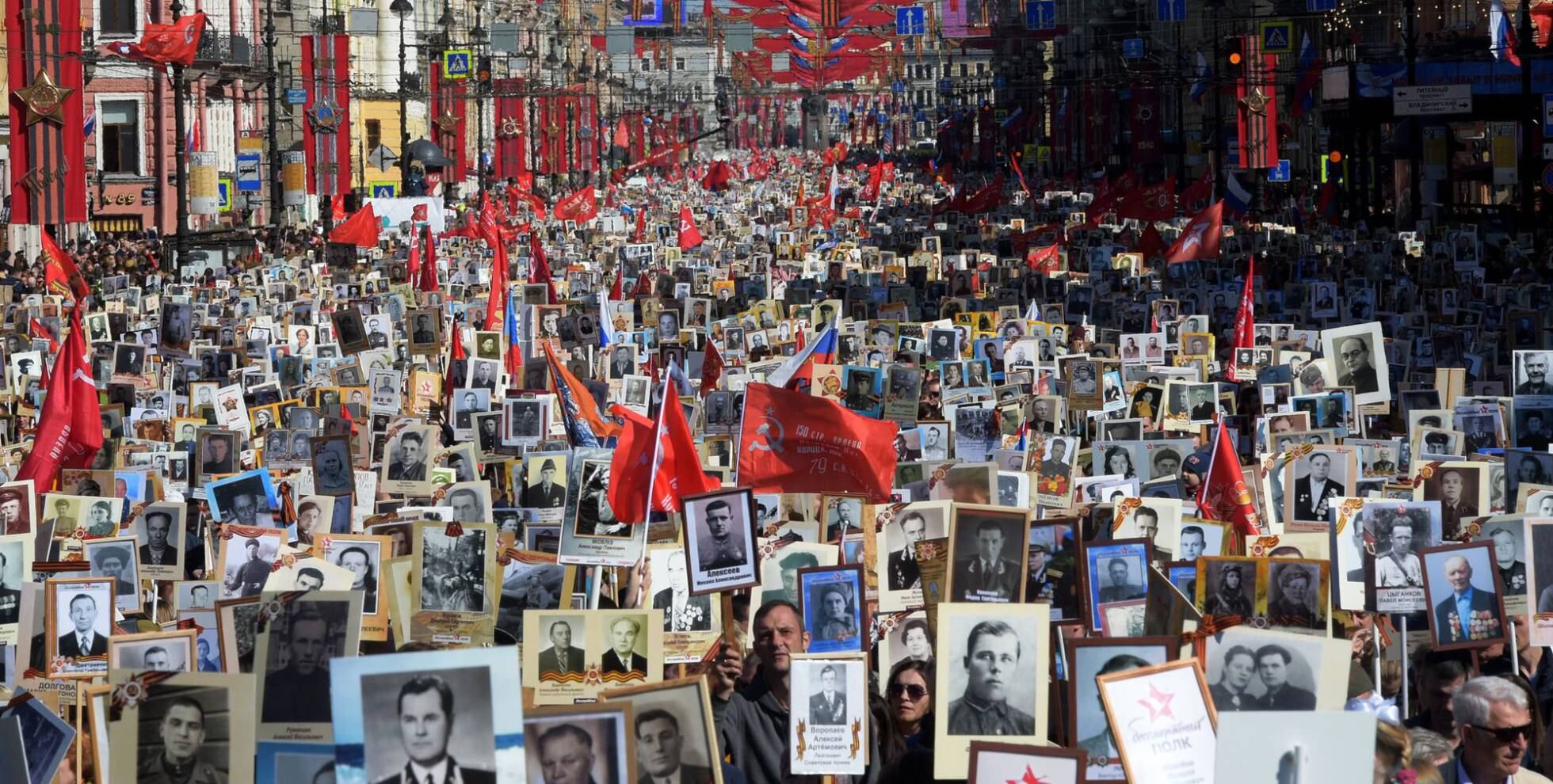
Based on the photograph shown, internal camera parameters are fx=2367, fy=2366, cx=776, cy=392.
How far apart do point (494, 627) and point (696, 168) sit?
120828mm

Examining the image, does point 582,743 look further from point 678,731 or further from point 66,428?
point 66,428

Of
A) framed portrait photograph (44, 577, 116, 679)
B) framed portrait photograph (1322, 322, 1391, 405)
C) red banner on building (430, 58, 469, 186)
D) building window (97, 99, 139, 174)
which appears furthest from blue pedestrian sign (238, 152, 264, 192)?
framed portrait photograph (44, 577, 116, 679)

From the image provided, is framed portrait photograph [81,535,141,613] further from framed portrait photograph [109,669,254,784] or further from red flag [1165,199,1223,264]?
red flag [1165,199,1223,264]

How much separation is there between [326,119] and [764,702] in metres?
43.5

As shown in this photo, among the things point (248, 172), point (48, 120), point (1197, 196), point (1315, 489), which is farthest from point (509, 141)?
point (1315, 489)

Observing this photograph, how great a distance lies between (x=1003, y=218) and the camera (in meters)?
64.1

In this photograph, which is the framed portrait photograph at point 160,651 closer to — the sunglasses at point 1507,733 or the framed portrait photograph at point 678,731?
the framed portrait photograph at point 678,731

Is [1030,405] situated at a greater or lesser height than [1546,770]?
greater

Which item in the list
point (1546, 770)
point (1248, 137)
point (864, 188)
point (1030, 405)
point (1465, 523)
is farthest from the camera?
point (864, 188)

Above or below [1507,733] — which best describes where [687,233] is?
above

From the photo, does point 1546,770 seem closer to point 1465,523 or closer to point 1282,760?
point 1282,760

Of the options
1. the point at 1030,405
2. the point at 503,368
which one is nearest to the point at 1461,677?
the point at 1030,405

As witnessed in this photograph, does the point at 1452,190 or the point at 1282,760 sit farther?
the point at 1452,190

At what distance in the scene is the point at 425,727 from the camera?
555 cm
